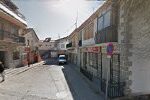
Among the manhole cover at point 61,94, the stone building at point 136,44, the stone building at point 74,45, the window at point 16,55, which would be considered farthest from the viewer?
the stone building at point 74,45

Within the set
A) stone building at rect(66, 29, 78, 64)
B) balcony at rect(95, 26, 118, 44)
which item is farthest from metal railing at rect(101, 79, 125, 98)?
stone building at rect(66, 29, 78, 64)

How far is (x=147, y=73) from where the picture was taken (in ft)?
44.2

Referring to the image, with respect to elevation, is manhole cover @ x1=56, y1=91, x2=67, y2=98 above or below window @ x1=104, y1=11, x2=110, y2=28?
below

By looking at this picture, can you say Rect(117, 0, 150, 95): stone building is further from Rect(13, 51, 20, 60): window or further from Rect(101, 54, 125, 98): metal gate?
Rect(13, 51, 20, 60): window

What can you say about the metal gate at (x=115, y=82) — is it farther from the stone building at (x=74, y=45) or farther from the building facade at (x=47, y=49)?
the building facade at (x=47, y=49)

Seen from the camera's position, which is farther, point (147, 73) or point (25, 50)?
point (25, 50)

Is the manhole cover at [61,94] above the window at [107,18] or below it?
below

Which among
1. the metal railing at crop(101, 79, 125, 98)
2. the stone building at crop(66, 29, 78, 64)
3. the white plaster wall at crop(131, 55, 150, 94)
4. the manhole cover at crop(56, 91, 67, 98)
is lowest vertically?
the manhole cover at crop(56, 91, 67, 98)

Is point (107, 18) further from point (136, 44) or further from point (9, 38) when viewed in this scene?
point (9, 38)

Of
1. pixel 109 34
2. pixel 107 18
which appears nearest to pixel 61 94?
pixel 109 34

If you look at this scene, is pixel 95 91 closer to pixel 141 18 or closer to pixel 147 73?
pixel 147 73

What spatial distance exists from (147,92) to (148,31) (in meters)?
3.28

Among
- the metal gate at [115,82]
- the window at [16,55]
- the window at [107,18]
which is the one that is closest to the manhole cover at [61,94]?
the metal gate at [115,82]

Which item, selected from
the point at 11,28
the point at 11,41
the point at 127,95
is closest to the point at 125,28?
the point at 127,95
